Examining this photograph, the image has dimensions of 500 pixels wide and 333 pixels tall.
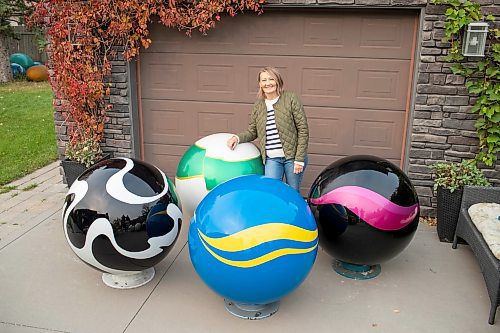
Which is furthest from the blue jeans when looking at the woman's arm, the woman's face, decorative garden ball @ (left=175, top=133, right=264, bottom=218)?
the woman's face

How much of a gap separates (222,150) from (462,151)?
281 centimetres

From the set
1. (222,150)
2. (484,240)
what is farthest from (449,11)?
(222,150)

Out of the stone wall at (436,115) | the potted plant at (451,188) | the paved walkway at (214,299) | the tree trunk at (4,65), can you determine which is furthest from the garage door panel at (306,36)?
the tree trunk at (4,65)

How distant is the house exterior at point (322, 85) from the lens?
5.45m

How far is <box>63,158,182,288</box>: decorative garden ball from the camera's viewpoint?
12.1ft

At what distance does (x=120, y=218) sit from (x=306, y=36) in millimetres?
3417

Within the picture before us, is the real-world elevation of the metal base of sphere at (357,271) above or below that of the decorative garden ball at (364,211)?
below

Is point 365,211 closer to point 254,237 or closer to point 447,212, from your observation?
point 254,237

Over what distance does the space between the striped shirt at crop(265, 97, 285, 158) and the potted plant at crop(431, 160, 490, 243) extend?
172cm

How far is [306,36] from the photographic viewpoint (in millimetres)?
5879

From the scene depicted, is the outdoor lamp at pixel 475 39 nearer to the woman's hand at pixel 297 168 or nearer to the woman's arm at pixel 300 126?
the woman's arm at pixel 300 126

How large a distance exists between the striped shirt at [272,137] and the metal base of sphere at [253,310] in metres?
1.70

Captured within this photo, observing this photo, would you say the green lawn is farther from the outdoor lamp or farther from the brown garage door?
the outdoor lamp

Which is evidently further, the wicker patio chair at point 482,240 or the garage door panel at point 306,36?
the garage door panel at point 306,36
